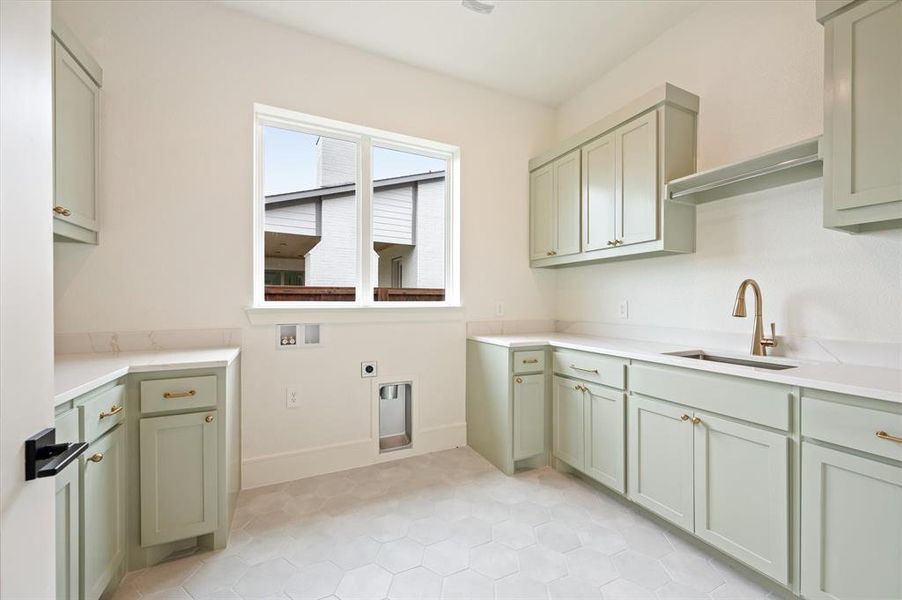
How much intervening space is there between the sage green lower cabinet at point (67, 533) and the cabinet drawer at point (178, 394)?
1.35ft

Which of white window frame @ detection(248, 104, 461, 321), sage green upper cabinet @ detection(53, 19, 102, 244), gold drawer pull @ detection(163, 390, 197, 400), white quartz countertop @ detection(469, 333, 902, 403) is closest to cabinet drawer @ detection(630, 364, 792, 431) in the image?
white quartz countertop @ detection(469, 333, 902, 403)

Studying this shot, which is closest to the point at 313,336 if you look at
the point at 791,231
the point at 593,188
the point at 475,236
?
the point at 475,236

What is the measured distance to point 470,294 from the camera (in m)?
3.06

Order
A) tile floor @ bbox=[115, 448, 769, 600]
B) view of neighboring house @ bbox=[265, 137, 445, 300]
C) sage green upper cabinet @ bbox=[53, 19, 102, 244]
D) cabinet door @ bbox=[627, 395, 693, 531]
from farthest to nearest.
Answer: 1. view of neighboring house @ bbox=[265, 137, 445, 300]
2. cabinet door @ bbox=[627, 395, 693, 531]
3. sage green upper cabinet @ bbox=[53, 19, 102, 244]
4. tile floor @ bbox=[115, 448, 769, 600]

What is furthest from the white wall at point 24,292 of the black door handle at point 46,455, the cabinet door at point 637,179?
the cabinet door at point 637,179

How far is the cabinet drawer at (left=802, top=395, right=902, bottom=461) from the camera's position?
3.81 ft

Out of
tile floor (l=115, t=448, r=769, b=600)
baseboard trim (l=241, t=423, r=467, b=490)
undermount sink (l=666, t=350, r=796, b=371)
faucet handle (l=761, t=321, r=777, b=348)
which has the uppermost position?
faucet handle (l=761, t=321, r=777, b=348)

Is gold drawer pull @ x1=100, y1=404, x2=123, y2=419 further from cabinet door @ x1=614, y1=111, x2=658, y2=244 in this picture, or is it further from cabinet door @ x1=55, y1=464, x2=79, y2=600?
cabinet door @ x1=614, y1=111, x2=658, y2=244

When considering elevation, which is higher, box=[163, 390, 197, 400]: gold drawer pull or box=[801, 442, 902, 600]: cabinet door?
box=[163, 390, 197, 400]: gold drawer pull

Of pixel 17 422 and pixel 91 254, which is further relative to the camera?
pixel 91 254

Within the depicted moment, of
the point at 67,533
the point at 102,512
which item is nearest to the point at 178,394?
the point at 102,512

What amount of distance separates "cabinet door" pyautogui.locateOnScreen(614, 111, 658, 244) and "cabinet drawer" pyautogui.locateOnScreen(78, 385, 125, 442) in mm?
2681

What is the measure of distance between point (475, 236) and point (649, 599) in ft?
7.86

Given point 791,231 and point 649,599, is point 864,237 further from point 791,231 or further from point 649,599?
point 649,599
